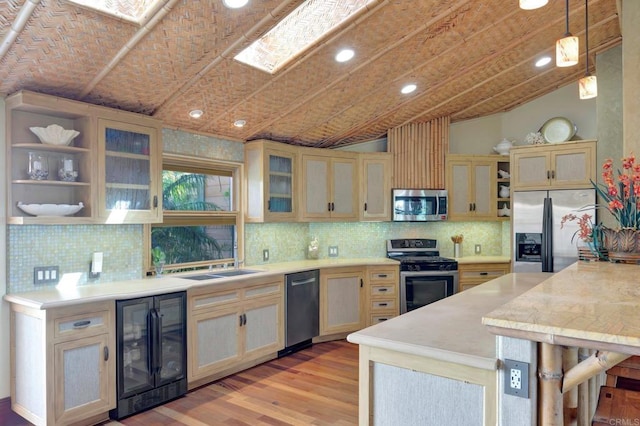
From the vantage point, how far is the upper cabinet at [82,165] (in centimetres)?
306

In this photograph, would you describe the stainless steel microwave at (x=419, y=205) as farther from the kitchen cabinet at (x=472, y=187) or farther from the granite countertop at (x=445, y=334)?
the granite countertop at (x=445, y=334)

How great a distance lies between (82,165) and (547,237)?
481cm

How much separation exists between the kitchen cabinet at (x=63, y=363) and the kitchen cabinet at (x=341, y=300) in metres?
2.42

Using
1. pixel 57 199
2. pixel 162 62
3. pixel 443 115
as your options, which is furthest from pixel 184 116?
pixel 443 115

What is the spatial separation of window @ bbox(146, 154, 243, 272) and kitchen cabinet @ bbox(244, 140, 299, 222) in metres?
0.18

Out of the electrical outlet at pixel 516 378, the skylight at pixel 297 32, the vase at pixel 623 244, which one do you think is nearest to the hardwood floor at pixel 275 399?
the electrical outlet at pixel 516 378

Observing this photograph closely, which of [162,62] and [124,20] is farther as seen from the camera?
[162,62]

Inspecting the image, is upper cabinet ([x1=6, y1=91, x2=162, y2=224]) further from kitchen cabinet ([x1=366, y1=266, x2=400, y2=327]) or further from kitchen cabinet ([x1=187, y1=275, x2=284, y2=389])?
kitchen cabinet ([x1=366, y1=266, x2=400, y2=327])

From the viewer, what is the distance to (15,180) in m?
3.06

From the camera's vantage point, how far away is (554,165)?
5.15 meters

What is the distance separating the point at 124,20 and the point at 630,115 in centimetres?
369

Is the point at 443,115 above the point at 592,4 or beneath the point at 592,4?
beneath

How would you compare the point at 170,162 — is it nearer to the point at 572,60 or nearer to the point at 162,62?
the point at 162,62

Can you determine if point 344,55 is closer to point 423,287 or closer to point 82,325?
point 82,325
